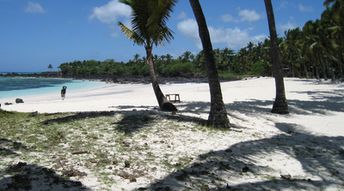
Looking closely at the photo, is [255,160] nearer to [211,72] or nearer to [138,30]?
[211,72]

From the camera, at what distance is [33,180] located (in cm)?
758

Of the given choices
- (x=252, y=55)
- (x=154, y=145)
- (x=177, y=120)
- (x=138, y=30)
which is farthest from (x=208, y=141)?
(x=252, y=55)

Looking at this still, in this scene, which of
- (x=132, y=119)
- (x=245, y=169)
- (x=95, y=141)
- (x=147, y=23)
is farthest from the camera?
(x=147, y=23)

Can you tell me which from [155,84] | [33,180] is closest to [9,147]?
[33,180]

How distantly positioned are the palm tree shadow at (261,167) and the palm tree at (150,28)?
23.5 feet

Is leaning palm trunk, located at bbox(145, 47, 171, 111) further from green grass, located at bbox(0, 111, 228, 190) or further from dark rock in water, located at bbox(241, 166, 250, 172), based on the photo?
dark rock in water, located at bbox(241, 166, 250, 172)

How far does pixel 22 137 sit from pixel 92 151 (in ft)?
7.84

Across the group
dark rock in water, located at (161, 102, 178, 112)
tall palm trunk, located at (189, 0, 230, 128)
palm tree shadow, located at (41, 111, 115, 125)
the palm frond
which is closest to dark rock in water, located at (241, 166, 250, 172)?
tall palm trunk, located at (189, 0, 230, 128)

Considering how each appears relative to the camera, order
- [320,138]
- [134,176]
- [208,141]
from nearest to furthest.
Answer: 1. [134,176]
2. [208,141]
3. [320,138]

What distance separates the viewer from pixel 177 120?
14.2 meters

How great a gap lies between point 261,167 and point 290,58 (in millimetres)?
79370

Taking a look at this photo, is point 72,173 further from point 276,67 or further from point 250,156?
point 276,67

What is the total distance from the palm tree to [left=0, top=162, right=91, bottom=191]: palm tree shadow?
1030 cm

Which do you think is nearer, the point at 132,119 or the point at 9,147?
the point at 9,147
